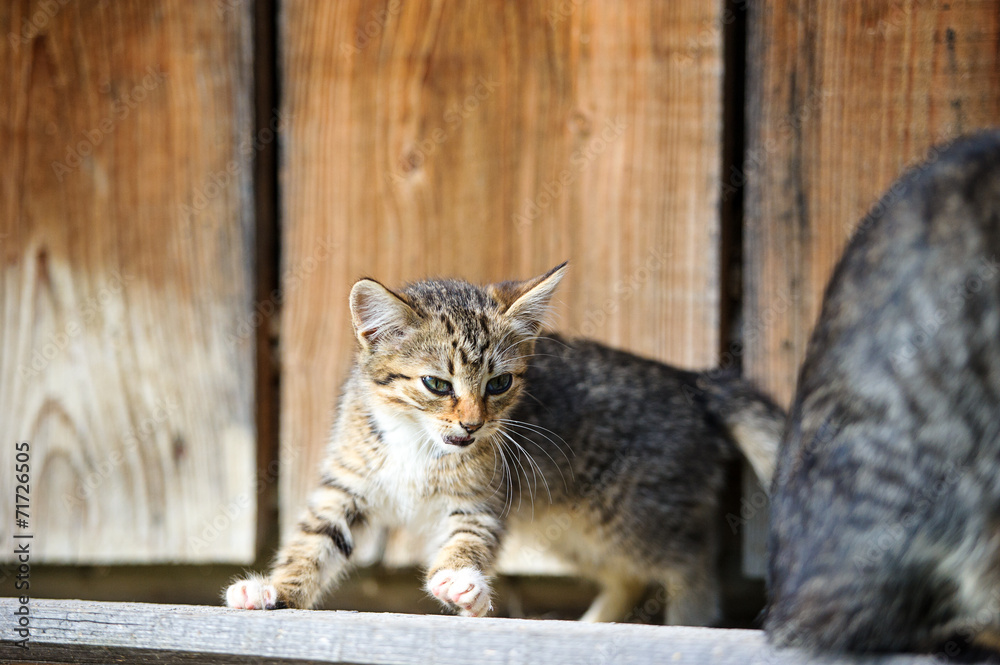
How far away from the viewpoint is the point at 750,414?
3.30 metres

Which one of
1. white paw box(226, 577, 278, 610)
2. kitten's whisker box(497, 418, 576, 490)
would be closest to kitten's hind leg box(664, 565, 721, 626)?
kitten's whisker box(497, 418, 576, 490)

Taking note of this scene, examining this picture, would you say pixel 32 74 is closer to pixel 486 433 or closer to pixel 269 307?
pixel 269 307

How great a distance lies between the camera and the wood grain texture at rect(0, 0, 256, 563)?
3311mm

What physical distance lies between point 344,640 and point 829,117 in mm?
2432

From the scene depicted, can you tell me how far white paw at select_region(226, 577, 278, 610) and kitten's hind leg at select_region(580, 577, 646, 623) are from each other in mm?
1489

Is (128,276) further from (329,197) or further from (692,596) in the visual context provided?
(692,596)

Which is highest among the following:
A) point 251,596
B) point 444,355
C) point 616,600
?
point 444,355

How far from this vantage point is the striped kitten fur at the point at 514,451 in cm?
284

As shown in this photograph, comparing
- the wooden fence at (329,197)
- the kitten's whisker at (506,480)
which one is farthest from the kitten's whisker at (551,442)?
the wooden fence at (329,197)

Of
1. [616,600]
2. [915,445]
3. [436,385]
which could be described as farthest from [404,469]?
[915,445]

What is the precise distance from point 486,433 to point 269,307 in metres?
1.11

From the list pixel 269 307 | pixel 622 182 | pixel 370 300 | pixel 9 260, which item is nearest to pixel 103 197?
pixel 9 260

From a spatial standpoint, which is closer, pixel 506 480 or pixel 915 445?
pixel 915 445

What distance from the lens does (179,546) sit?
348 centimetres
